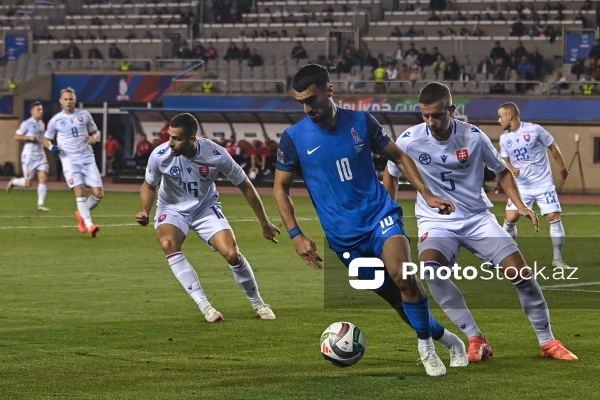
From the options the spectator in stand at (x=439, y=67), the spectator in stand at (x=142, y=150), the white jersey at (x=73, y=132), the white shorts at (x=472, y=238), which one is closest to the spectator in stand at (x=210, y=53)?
the spectator in stand at (x=142, y=150)

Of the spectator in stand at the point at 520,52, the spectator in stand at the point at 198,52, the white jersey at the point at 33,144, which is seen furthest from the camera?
the spectator in stand at the point at 198,52

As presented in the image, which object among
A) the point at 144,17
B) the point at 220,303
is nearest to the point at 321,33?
the point at 144,17

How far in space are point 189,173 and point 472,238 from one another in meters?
3.56

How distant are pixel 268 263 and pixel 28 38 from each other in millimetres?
A: 37801

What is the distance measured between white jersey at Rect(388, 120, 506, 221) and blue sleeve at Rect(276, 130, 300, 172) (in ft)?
3.74

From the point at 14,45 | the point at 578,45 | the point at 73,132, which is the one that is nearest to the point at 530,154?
the point at 73,132

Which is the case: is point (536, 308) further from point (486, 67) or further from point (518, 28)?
point (518, 28)

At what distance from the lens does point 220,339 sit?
32.9 feet

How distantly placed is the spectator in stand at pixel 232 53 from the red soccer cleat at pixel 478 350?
39.5 meters

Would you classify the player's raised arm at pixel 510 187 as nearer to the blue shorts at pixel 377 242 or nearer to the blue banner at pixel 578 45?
the blue shorts at pixel 377 242

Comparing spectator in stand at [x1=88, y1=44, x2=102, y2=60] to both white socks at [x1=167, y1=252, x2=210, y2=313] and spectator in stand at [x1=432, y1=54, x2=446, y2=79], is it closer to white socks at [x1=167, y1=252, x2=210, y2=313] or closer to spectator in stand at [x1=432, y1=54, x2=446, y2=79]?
spectator in stand at [x1=432, y1=54, x2=446, y2=79]

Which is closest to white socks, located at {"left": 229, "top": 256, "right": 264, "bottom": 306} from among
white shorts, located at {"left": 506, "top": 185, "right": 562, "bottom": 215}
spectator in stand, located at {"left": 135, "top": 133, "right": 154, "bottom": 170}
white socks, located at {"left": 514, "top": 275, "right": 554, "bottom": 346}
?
white socks, located at {"left": 514, "top": 275, "right": 554, "bottom": 346}

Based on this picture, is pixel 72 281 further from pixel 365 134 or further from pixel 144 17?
pixel 144 17

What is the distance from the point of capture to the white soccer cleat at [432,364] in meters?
8.03
